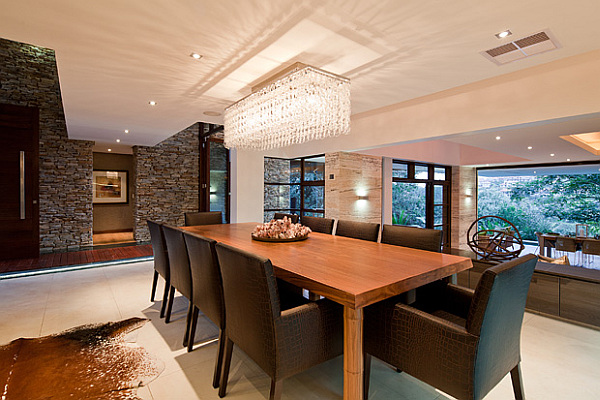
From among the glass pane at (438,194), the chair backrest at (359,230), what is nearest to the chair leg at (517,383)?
the chair backrest at (359,230)

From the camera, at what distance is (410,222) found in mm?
6902

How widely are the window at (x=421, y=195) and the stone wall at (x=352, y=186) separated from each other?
0.92m

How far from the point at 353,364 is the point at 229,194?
17.8 ft

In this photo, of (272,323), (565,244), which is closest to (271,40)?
(272,323)

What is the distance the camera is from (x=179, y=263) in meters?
2.51

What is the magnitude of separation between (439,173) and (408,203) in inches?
57.3

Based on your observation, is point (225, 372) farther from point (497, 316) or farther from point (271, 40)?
point (271, 40)

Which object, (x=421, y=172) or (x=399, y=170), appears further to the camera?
→ (x=421, y=172)

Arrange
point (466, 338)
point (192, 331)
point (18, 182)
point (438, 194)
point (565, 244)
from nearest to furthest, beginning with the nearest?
point (466, 338)
point (192, 331)
point (18, 182)
point (565, 244)
point (438, 194)

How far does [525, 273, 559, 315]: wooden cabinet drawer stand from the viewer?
9.62ft

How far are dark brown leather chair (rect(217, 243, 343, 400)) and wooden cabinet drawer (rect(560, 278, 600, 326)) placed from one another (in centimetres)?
260

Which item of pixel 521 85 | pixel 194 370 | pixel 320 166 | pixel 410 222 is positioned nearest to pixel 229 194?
pixel 320 166

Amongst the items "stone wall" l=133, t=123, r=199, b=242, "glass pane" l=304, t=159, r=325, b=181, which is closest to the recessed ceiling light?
"glass pane" l=304, t=159, r=325, b=181

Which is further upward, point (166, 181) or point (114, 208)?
point (166, 181)
